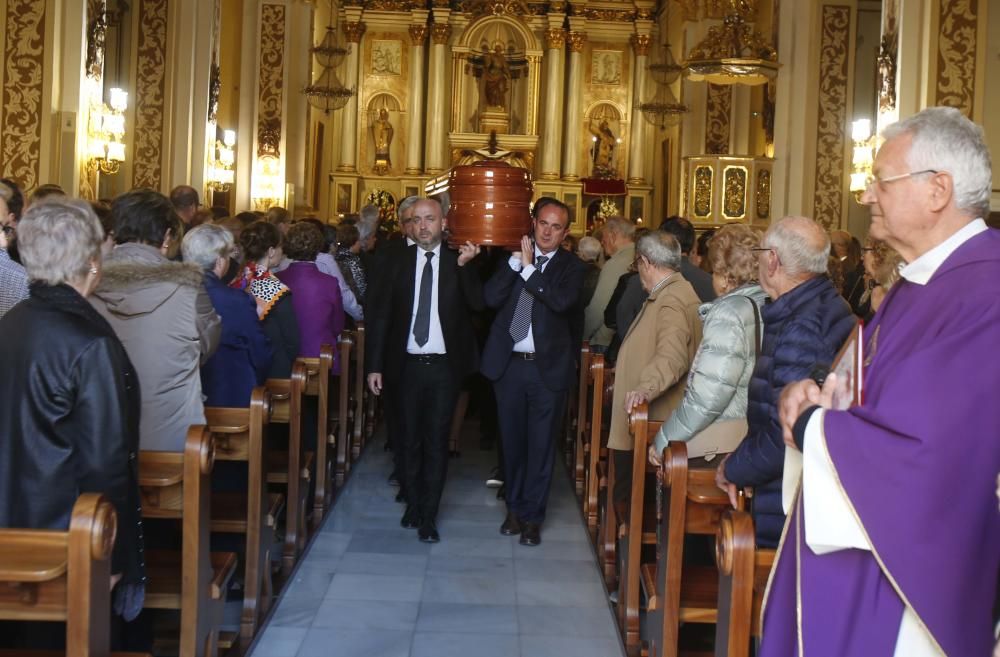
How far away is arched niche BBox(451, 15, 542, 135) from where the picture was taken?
941 inches

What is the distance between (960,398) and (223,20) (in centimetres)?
1544

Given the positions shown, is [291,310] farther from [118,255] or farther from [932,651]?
[932,651]

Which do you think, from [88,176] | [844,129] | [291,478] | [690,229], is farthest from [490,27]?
[291,478]

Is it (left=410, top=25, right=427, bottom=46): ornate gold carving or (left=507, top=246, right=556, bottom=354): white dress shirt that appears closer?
(left=507, top=246, right=556, bottom=354): white dress shirt

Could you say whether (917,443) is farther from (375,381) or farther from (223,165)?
(223,165)

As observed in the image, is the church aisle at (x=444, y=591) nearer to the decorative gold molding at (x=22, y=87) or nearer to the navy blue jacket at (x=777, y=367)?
the navy blue jacket at (x=777, y=367)

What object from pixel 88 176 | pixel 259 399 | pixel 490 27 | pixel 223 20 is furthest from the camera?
pixel 490 27

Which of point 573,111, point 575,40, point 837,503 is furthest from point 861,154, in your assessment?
point 575,40

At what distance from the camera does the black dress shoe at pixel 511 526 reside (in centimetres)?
648

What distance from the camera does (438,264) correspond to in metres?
6.35

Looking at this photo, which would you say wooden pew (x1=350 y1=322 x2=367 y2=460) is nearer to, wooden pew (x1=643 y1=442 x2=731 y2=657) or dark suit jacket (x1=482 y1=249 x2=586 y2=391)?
dark suit jacket (x1=482 y1=249 x2=586 y2=391)

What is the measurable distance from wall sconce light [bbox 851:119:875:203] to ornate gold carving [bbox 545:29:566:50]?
12478 millimetres

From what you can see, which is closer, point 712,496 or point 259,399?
point 712,496

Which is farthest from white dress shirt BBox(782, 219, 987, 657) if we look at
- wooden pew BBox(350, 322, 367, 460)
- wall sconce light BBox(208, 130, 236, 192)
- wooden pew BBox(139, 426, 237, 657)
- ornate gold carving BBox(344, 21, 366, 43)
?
ornate gold carving BBox(344, 21, 366, 43)
